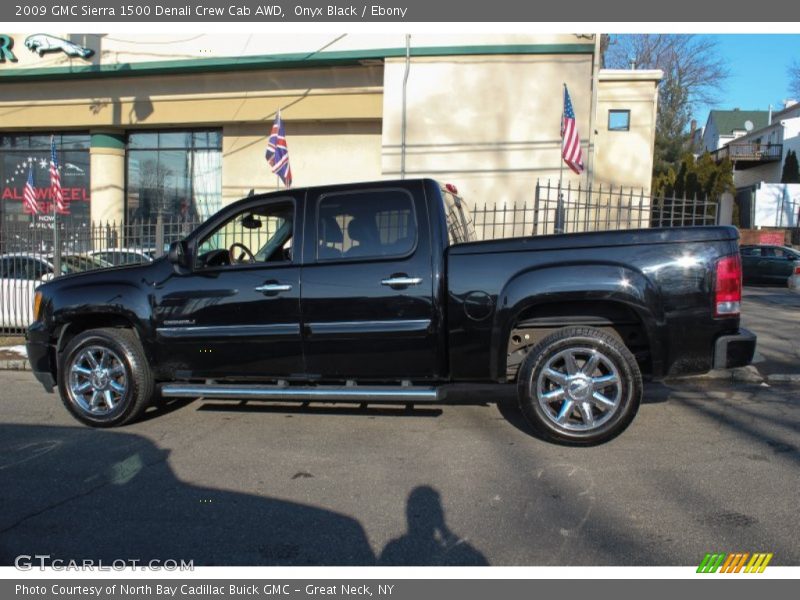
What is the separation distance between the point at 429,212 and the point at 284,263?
4.18 feet

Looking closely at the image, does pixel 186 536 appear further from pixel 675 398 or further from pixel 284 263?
pixel 675 398

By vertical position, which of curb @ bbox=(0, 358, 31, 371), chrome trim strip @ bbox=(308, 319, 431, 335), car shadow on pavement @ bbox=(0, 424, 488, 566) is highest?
chrome trim strip @ bbox=(308, 319, 431, 335)

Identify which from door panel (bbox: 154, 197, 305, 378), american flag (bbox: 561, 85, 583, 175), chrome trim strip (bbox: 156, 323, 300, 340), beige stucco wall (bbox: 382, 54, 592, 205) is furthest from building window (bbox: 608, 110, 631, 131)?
chrome trim strip (bbox: 156, 323, 300, 340)

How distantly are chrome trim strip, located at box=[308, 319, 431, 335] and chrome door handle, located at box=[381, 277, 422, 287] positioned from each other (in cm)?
29

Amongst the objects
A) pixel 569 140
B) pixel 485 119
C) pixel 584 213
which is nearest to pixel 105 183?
pixel 485 119

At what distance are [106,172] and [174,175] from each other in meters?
1.85

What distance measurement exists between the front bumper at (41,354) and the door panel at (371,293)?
8.33ft

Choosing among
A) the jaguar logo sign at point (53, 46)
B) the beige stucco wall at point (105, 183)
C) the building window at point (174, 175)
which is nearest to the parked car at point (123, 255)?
the building window at point (174, 175)

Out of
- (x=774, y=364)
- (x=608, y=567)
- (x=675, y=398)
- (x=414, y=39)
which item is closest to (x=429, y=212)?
(x=608, y=567)

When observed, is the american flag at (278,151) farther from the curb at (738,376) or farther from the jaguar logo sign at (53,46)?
the curb at (738,376)

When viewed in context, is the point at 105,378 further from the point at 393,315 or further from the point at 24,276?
the point at 24,276

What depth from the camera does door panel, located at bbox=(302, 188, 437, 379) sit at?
15.7 feet

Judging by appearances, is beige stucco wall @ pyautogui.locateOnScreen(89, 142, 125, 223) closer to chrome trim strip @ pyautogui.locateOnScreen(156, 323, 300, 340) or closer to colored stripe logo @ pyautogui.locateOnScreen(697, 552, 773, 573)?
chrome trim strip @ pyautogui.locateOnScreen(156, 323, 300, 340)

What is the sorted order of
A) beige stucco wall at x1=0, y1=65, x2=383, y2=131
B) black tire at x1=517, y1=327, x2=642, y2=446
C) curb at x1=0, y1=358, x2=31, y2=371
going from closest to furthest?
black tire at x1=517, y1=327, x2=642, y2=446 < curb at x1=0, y1=358, x2=31, y2=371 < beige stucco wall at x1=0, y1=65, x2=383, y2=131
